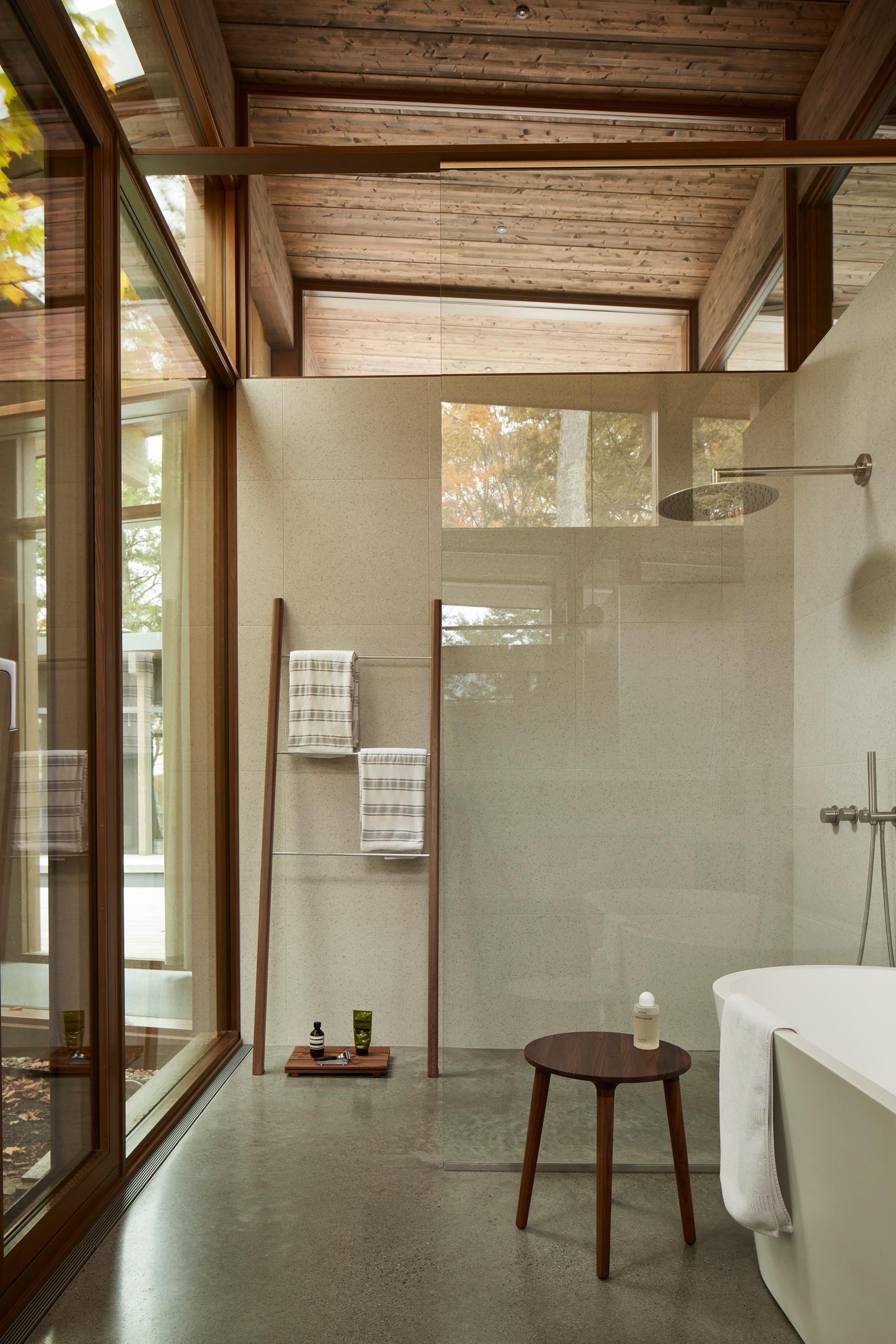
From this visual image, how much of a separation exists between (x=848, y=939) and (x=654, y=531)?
109 centimetres

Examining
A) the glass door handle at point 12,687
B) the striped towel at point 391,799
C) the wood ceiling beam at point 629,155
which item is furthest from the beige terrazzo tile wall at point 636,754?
the glass door handle at point 12,687

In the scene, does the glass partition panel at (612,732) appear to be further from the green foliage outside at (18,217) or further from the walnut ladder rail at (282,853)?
the green foliage outside at (18,217)

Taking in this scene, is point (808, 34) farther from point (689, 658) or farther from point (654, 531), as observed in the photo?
point (689, 658)

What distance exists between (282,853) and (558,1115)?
158 centimetres

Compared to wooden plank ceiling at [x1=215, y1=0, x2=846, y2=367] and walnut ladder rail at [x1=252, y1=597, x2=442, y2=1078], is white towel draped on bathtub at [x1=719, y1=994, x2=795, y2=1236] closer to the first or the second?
walnut ladder rail at [x1=252, y1=597, x2=442, y2=1078]

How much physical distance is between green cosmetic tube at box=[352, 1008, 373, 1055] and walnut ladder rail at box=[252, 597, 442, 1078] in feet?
0.68

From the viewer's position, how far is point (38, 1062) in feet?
6.38

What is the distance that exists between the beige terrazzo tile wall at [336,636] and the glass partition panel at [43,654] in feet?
5.04

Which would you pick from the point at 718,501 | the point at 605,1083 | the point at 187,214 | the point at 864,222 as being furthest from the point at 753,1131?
the point at 187,214

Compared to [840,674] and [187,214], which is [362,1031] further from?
[187,214]

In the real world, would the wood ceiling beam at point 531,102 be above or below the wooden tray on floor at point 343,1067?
above

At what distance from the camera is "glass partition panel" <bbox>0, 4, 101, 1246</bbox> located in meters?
1.86

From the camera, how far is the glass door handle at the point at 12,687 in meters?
1.87

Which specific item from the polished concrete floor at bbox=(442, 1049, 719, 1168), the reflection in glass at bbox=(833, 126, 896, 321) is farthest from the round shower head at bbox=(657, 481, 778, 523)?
the polished concrete floor at bbox=(442, 1049, 719, 1168)
